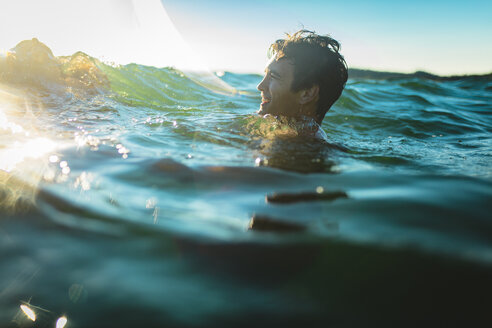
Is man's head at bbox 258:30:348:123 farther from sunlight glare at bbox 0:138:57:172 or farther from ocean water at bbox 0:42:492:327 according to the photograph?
sunlight glare at bbox 0:138:57:172

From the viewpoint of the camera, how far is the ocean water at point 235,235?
33.4 inches

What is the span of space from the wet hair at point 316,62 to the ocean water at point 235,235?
1.37m

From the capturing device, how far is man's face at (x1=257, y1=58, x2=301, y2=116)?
374 centimetres

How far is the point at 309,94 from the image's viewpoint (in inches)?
151

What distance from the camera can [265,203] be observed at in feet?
4.87

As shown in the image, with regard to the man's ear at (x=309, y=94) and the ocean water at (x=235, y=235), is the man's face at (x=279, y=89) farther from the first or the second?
the ocean water at (x=235, y=235)

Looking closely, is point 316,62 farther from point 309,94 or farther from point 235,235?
point 235,235

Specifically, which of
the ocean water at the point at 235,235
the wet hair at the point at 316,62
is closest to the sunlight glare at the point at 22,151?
the ocean water at the point at 235,235

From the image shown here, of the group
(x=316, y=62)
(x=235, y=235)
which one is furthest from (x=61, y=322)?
(x=316, y=62)

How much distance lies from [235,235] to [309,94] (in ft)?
9.94

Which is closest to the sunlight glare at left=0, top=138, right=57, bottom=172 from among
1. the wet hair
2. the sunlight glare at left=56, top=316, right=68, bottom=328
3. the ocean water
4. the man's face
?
the ocean water

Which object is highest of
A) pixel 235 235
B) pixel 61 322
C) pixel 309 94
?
pixel 309 94

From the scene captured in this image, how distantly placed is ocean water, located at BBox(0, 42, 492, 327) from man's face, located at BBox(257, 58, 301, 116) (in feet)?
3.64

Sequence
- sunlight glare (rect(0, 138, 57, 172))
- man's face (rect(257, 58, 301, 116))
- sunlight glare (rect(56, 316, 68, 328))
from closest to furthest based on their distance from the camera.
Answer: sunlight glare (rect(56, 316, 68, 328)) < sunlight glare (rect(0, 138, 57, 172)) < man's face (rect(257, 58, 301, 116))
